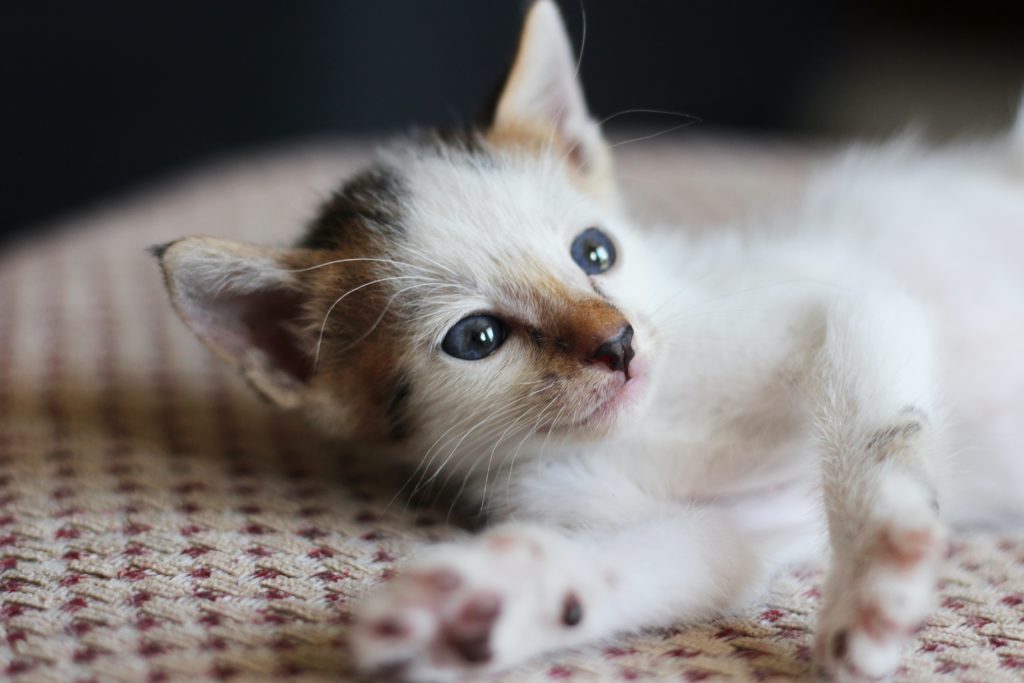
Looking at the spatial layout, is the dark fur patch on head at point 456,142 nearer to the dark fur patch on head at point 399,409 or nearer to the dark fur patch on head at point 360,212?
the dark fur patch on head at point 360,212

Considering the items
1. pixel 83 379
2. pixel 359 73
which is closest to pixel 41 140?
pixel 359 73

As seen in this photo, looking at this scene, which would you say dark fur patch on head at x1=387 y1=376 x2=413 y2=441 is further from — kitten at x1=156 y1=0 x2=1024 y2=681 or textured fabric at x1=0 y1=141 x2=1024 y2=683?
textured fabric at x1=0 y1=141 x2=1024 y2=683

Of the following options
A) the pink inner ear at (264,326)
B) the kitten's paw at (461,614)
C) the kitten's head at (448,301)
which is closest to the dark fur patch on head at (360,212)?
the kitten's head at (448,301)

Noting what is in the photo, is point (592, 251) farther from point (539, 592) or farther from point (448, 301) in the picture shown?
point (539, 592)

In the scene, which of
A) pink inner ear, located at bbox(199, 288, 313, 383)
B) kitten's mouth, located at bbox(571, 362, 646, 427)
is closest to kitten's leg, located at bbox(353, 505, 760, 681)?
kitten's mouth, located at bbox(571, 362, 646, 427)

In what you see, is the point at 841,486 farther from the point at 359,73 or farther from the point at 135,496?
the point at 359,73

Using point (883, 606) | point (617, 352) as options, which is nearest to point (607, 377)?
point (617, 352)

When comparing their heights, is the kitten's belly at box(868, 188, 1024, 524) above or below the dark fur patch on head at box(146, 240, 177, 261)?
below

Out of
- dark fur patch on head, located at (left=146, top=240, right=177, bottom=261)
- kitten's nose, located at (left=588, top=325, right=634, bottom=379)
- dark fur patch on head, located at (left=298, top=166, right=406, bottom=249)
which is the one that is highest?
dark fur patch on head, located at (left=298, top=166, right=406, bottom=249)
